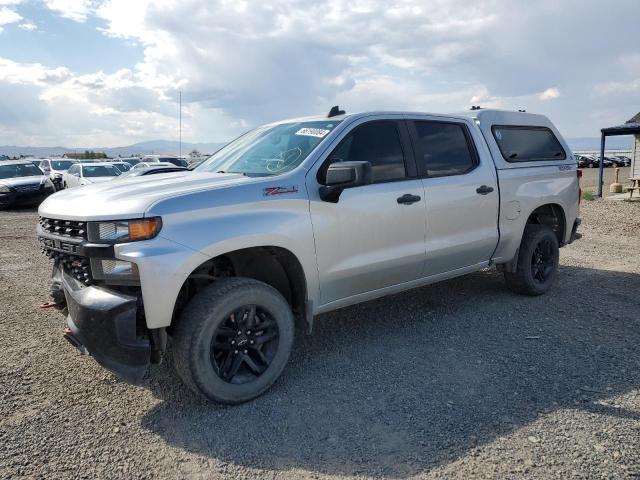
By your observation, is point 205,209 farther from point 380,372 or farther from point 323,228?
point 380,372

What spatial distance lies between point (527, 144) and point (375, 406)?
365cm

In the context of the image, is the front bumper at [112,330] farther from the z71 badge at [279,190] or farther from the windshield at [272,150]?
the windshield at [272,150]

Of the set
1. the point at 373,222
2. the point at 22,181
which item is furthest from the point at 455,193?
the point at 22,181

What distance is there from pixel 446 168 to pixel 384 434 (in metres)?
2.57

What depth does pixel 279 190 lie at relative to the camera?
3695 millimetres

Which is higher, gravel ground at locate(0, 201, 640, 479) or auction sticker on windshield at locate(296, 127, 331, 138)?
auction sticker on windshield at locate(296, 127, 331, 138)

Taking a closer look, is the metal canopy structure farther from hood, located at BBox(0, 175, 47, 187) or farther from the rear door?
hood, located at BBox(0, 175, 47, 187)

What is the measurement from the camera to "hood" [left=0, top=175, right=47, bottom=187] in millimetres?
16159

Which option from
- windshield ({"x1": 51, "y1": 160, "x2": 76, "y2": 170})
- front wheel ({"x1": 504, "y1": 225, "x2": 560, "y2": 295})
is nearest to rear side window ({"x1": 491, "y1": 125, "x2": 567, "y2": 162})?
front wheel ({"x1": 504, "y1": 225, "x2": 560, "y2": 295})

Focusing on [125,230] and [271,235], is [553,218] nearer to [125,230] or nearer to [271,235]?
[271,235]

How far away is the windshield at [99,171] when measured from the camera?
17.9 m

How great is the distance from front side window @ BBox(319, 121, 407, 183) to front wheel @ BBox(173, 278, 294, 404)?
125cm

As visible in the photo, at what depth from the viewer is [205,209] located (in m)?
3.37

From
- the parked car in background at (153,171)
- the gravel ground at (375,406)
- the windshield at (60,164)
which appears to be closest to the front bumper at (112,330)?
the gravel ground at (375,406)
